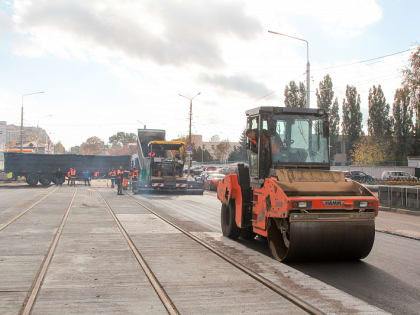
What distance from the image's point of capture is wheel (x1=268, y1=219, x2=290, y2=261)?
8.48 metres

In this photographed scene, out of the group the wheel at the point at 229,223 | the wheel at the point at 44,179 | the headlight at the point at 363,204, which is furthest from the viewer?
Answer: the wheel at the point at 44,179

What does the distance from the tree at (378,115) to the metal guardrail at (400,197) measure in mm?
45141

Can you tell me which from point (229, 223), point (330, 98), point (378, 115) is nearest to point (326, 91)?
point (330, 98)

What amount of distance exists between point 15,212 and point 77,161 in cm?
2765

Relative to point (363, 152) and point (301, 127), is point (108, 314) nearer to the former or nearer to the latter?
point (301, 127)

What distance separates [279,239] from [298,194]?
1.14m

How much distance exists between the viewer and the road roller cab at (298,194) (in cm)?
804

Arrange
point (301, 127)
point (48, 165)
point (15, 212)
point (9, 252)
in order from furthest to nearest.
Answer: point (48, 165), point (15, 212), point (301, 127), point (9, 252)

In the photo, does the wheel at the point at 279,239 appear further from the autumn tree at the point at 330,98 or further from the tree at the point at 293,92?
the autumn tree at the point at 330,98

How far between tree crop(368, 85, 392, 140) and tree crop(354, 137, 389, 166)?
1.24 m

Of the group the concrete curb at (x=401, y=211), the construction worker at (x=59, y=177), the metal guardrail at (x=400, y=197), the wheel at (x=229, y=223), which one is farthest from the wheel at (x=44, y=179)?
the wheel at (x=229, y=223)

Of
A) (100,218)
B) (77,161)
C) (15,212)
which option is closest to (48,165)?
(77,161)

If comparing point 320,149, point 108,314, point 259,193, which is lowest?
point 108,314

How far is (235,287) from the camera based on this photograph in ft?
22.0
